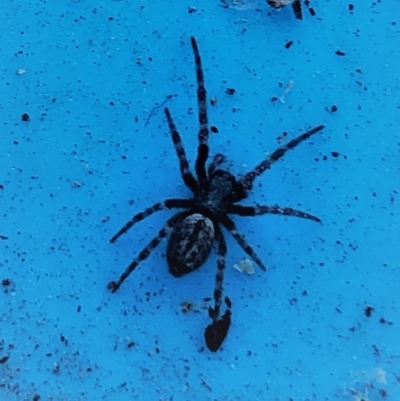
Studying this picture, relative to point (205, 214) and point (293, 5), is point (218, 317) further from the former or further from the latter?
point (293, 5)

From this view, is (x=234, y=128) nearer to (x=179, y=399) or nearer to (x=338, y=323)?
(x=338, y=323)

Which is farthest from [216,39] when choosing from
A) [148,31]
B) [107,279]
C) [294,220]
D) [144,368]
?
[144,368]

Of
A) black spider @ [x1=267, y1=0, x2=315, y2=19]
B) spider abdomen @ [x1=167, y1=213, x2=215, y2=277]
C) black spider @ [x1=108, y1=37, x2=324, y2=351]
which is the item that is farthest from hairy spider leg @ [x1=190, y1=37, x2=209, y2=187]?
black spider @ [x1=267, y1=0, x2=315, y2=19]

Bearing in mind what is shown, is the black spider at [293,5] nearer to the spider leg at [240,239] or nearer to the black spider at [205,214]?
the black spider at [205,214]

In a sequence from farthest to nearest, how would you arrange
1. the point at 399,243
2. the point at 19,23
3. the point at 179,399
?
1. the point at 19,23
2. the point at 399,243
3. the point at 179,399

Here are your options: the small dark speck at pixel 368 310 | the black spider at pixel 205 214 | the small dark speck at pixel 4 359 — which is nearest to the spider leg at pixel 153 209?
the black spider at pixel 205 214

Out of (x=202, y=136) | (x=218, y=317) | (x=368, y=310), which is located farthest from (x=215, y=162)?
(x=368, y=310)
